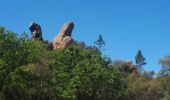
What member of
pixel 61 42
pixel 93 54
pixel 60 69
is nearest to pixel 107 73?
pixel 93 54

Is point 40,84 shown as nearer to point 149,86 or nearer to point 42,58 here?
point 42,58

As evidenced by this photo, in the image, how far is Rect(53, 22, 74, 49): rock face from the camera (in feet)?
335

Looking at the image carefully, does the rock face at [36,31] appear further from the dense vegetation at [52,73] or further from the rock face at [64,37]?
the dense vegetation at [52,73]

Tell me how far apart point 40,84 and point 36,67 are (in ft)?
14.1

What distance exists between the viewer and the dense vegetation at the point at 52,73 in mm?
54531

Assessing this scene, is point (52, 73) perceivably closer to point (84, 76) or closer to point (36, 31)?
point (84, 76)

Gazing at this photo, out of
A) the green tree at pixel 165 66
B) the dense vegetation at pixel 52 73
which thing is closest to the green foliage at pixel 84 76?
the dense vegetation at pixel 52 73

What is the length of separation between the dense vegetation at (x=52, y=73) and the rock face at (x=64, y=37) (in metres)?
23.5

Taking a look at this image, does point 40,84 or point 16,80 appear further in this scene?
point 40,84

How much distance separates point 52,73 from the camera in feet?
203

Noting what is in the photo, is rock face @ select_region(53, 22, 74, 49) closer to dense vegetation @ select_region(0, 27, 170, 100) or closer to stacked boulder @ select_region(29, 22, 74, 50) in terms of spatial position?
stacked boulder @ select_region(29, 22, 74, 50)

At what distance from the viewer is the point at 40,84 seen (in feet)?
200

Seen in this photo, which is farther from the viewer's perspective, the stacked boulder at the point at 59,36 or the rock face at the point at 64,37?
the rock face at the point at 64,37

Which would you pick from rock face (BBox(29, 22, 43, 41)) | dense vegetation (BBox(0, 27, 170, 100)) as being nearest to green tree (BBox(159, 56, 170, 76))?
dense vegetation (BBox(0, 27, 170, 100))
